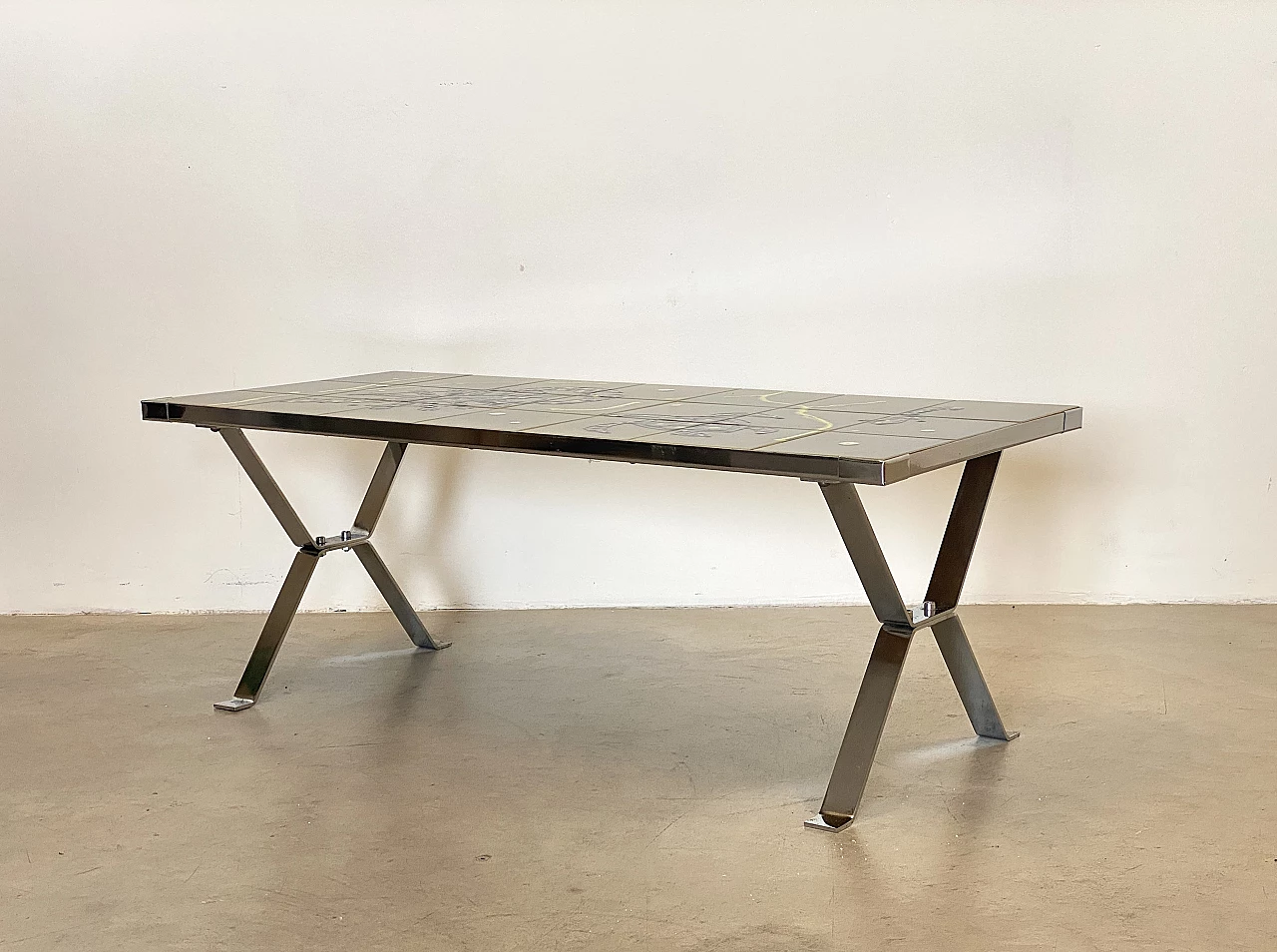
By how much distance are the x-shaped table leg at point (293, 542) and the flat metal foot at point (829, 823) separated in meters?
1.57

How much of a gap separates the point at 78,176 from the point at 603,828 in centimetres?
293

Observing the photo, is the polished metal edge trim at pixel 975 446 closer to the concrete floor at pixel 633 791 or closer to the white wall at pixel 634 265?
the concrete floor at pixel 633 791

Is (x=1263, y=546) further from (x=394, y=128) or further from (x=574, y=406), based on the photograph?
(x=394, y=128)

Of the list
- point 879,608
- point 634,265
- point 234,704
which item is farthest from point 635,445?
point 634,265

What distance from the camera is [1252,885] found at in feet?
8.01

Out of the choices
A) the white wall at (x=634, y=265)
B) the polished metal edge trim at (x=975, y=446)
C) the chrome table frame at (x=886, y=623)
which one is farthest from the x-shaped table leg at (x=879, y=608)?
the white wall at (x=634, y=265)

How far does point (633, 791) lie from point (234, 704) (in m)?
1.24

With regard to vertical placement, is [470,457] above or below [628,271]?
below

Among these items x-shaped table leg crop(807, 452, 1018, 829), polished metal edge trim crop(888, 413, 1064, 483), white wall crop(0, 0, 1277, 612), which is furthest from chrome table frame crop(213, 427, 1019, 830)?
white wall crop(0, 0, 1277, 612)

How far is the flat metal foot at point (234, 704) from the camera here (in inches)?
140

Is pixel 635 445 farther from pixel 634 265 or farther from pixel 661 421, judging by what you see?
pixel 634 265

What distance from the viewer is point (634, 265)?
4.39 meters

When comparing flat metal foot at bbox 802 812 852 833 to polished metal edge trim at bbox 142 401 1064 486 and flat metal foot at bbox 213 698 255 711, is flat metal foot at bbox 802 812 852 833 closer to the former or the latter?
polished metal edge trim at bbox 142 401 1064 486

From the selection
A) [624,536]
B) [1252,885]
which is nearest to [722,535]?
[624,536]
